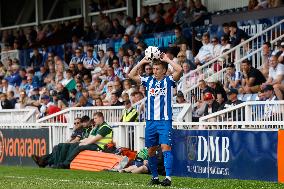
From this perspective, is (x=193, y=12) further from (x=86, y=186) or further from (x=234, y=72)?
→ (x=86, y=186)

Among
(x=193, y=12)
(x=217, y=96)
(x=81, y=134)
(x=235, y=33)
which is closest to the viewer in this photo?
(x=217, y=96)

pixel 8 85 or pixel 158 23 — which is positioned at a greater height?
pixel 158 23

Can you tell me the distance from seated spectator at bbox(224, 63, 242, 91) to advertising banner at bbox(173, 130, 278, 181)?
310 cm

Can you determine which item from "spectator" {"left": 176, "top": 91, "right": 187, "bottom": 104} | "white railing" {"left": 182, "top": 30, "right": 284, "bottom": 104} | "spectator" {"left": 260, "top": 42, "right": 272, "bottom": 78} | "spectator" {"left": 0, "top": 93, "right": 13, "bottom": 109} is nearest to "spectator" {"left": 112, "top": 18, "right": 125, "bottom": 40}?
"spectator" {"left": 0, "top": 93, "right": 13, "bottom": 109}

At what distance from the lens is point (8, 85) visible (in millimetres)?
28797

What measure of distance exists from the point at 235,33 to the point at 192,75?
1.67m

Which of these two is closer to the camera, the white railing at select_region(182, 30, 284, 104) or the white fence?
the white fence

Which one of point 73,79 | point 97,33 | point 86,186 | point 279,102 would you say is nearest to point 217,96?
point 279,102

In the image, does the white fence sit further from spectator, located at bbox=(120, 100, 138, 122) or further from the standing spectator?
the standing spectator

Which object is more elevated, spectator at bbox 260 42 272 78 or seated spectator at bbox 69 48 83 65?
seated spectator at bbox 69 48 83 65

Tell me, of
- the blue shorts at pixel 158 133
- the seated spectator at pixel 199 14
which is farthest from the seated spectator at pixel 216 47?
the blue shorts at pixel 158 133

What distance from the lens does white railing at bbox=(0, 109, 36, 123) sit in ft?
75.7

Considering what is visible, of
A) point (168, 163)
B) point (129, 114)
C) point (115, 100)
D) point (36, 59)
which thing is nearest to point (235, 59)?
point (115, 100)

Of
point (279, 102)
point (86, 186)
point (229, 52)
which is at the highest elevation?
point (229, 52)
